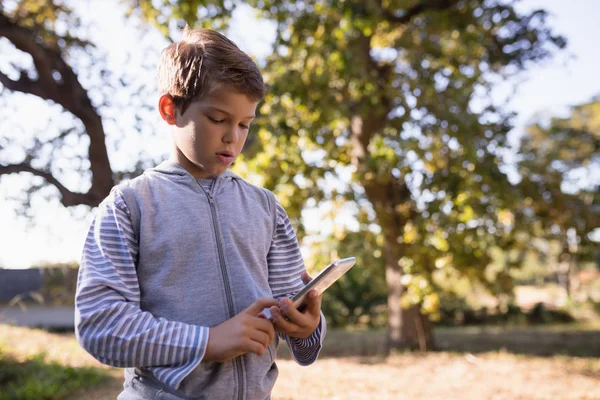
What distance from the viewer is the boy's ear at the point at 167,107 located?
1.49m

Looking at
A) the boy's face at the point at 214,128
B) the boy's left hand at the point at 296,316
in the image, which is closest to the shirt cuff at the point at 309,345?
the boy's left hand at the point at 296,316

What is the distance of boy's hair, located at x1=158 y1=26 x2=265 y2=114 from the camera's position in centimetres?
142

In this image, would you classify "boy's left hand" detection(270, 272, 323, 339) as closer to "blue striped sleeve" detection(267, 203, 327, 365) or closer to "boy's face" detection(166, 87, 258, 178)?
"blue striped sleeve" detection(267, 203, 327, 365)

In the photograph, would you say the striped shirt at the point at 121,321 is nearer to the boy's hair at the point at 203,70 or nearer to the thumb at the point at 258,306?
the thumb at the point at 258,306

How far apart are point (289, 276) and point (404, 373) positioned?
5099mm

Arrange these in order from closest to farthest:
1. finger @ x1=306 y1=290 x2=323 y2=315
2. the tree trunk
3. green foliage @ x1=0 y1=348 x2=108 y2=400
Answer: finger @ x1=306 y1=290 x2=323 y2=315, green foliage @ x1=0 y1=348 x2=108 y2=400, the tree trunk

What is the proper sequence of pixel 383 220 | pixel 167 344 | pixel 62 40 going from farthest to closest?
1. pixel 383 220
2. pixel 62 40
3. pixel 167 344

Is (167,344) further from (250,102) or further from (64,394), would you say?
(64,394)

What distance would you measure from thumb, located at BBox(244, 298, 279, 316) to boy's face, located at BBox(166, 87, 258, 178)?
1.27 ft

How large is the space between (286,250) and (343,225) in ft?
19.6

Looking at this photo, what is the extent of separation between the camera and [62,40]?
19.7 feet

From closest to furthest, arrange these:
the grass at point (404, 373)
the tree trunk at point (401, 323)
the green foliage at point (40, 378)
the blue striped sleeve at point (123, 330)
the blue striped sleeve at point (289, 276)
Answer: the blue striped sleeve at point (123, 330) < the blue striped sleeve at point (289, 276) < the green foliage at point (40, 378) < the grass at point (404, 373) < the tree trunk at point (401, 323)

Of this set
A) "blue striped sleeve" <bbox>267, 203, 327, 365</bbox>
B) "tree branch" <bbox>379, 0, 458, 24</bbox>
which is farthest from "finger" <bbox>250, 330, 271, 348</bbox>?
"tree branch" <bbox>379, 0, 458, 24</bbox>

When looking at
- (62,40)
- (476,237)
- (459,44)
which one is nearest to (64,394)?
(62,40)
